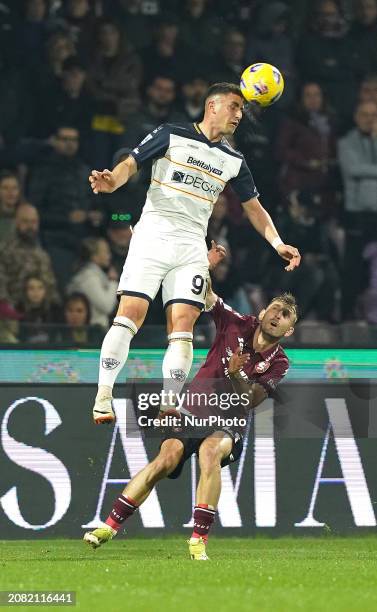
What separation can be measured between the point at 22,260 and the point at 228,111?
4.20m

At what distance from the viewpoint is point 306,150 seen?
1548cm

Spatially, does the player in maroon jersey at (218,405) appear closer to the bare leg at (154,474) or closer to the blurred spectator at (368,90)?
the bare leg at (154,474)

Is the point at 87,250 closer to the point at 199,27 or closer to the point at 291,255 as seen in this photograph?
the point at 199,27

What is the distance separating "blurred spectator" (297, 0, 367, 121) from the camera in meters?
16.3

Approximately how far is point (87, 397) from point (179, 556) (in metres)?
2.14

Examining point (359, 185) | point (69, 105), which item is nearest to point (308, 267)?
point (359, 185)

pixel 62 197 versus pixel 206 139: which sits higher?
pixel 206 139

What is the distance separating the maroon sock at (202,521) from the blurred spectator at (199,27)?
Answer: 7443 millimetres

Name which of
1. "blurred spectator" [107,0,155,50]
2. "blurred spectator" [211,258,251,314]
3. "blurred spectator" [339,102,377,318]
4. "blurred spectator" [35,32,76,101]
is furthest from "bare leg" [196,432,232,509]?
"blurred spectator" [107,0,155,50]

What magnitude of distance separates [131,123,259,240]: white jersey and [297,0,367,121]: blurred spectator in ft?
21.1

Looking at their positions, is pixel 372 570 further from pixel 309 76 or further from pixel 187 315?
pixel 309 76

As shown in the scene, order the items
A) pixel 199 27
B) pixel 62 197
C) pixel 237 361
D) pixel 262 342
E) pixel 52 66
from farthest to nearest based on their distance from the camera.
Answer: pixel 199 27 → pixel 52 66 → pixel 62 197 → pixel 262 342 → pixel 237 361

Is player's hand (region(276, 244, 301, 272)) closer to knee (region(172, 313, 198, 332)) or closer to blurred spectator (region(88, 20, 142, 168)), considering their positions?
knee (region(172, 313, 198, 332))

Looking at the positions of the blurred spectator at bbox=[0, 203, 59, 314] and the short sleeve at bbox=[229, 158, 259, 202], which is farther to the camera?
the blurred spectator at bbox=[0, 203, 59, 314]
